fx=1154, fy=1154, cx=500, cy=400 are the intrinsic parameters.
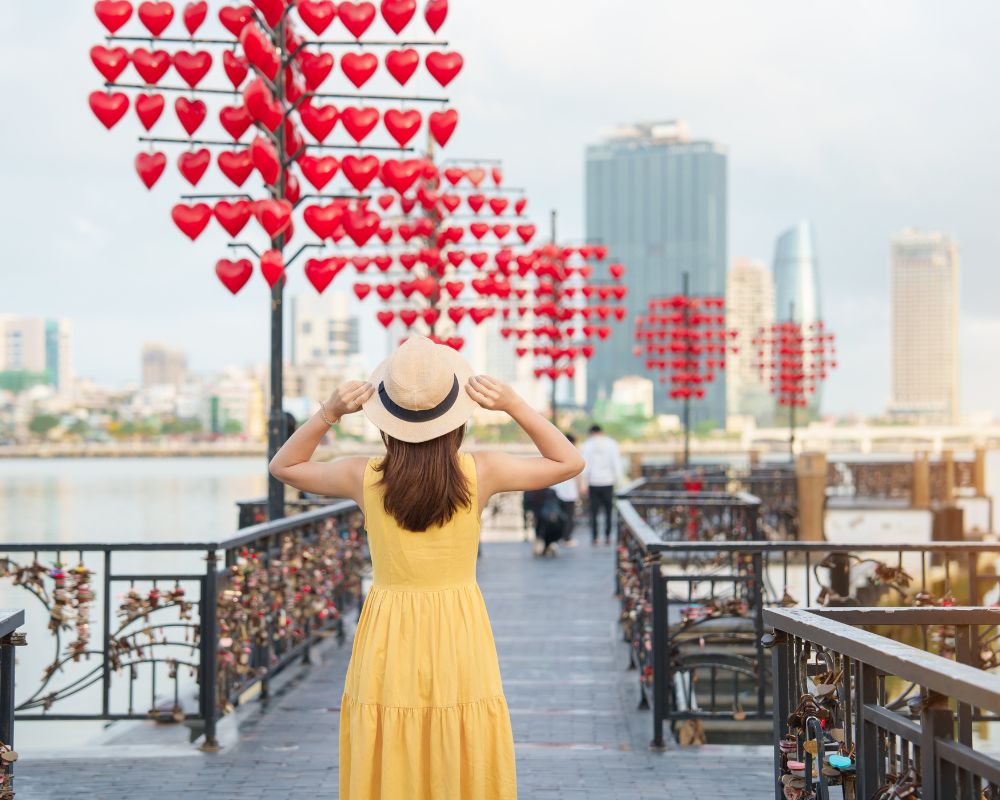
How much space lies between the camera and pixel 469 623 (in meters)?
3.56

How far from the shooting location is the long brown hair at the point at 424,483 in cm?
345

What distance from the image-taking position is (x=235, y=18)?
8383 millimetres

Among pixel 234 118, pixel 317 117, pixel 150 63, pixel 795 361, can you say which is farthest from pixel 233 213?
pixel 795 361

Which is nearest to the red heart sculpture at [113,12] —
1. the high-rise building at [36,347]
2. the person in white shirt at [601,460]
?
the person in white shirt at [601,460]

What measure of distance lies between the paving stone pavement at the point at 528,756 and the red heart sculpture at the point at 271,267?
2.88 metres

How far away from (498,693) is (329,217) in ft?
18.9

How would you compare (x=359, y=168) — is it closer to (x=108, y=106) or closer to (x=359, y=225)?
(x=359, y=225)

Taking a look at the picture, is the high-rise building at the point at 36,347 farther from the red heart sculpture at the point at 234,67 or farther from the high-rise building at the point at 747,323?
the red heart sculpture at the point at 234,67

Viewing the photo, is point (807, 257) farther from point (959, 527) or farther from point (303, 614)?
point (303, 614)

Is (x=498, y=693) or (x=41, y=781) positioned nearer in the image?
(x=498, y=693)

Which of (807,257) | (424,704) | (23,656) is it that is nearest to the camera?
(424,704)

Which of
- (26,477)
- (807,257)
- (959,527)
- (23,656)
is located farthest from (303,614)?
(807,257)

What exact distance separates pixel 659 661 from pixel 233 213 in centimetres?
432

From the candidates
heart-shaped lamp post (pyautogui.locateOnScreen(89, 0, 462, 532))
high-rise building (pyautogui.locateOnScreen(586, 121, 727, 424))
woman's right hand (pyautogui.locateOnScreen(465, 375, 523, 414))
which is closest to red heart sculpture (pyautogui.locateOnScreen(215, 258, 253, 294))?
heart-shaped lamp post (pyautogui.locateOnScreen(89, 0, 462, 532))
